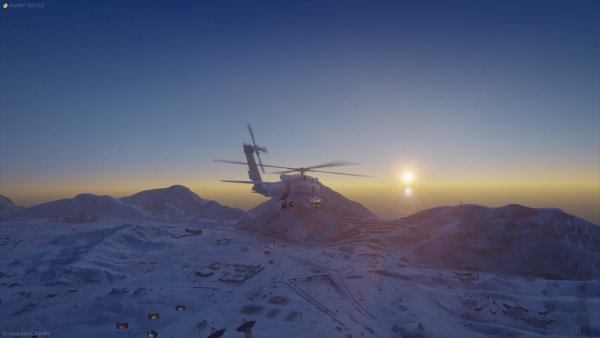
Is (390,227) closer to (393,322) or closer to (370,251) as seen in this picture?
(370,251)

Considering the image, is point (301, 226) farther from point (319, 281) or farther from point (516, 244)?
point (516, 244)

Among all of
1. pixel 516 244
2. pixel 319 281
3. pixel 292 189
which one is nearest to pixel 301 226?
pixel 319 281

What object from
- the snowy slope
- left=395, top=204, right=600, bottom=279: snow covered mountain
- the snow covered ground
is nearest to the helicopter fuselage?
the snow covered ground

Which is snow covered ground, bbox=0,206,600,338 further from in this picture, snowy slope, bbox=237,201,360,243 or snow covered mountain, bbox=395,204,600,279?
snowy slope, bbox=237,201,360,243

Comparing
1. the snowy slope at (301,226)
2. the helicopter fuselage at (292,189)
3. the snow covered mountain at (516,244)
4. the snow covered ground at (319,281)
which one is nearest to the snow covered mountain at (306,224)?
the snowy slope at (301,226)

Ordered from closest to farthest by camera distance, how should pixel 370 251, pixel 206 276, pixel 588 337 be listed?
pixel 588 337, pixel 206 276, pixel 370 251

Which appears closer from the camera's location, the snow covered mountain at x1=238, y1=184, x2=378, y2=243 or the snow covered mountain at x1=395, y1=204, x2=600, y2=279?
the snow covered mountain at x1=395, y1=204, x2=600, y2=279

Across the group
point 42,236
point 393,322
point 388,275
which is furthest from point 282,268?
point 42,236
